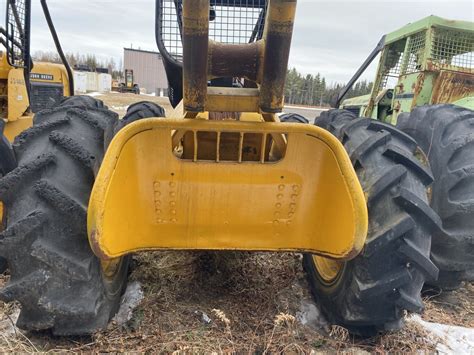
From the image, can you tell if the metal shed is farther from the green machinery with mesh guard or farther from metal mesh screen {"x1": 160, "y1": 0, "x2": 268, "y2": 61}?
metal mesh screen {"x1": 160, "y1": 0, "x2": 268, "y2": 61}

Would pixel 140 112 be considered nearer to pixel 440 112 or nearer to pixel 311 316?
pixel 311 316

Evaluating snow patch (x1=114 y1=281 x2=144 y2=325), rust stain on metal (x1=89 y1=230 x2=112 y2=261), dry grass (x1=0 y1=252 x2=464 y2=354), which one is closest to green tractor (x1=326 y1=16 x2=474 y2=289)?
dry grass (x1=0 y1=252 x2=464 y2=354)

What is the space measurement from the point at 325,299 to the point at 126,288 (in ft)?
4.67

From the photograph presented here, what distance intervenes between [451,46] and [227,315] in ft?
13.6

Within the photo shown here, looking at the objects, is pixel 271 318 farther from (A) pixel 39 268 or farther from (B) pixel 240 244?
(A) pixel 39 268

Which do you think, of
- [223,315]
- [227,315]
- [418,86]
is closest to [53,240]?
[223,315]

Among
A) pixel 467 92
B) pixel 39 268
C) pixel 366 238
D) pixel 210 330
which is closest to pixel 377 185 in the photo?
pixel 366 238

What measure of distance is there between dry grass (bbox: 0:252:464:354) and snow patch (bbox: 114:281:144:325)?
5 centimetres

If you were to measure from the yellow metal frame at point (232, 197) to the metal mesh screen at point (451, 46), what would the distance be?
11.4 ft

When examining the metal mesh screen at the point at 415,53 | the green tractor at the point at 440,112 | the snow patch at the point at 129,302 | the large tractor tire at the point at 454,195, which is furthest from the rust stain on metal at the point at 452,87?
the snow patch at the point at 129,302

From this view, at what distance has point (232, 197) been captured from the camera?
2273 mm

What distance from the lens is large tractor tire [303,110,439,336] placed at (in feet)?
7.44

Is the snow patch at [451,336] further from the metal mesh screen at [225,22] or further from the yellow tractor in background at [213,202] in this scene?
the metal mesh screen at [225,22]

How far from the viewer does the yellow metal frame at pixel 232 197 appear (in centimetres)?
210
